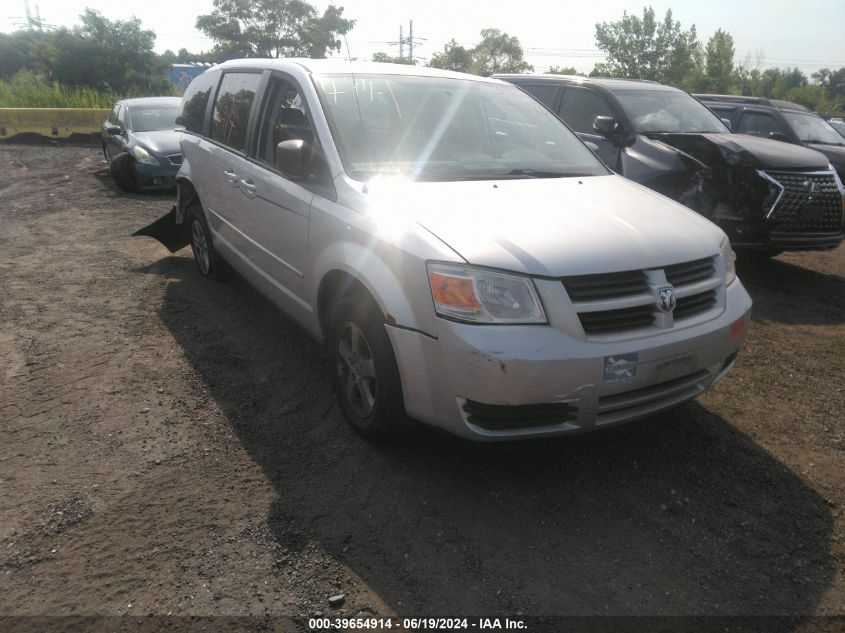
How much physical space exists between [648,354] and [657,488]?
705 mm

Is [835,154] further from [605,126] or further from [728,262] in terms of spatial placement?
[728,262]

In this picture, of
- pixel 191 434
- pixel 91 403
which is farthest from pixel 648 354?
pixel 91 403

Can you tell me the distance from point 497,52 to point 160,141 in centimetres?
7098

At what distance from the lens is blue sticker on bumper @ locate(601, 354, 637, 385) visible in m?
2.70

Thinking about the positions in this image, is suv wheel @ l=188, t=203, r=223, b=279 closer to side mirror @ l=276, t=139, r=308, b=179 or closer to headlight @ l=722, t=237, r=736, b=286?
side mirror @ l=276, t=139, r=308, b=179

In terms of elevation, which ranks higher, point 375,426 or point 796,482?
point 375,426

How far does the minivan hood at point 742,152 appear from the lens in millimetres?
6422

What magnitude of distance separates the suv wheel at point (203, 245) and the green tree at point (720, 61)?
6360cm

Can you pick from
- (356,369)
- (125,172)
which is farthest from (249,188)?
(125,172)

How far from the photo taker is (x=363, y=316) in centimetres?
316

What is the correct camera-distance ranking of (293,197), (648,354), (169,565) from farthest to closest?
(293,197), (648,354), (169,565)

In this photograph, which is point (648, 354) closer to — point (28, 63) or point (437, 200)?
point (437, 200)

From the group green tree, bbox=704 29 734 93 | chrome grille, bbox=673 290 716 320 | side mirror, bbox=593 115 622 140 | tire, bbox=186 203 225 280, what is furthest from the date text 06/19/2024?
green tree, bbox=704 29 734 93

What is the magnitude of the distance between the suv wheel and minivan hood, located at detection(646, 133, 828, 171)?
15.0ft
